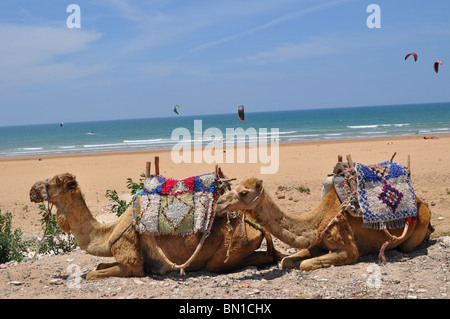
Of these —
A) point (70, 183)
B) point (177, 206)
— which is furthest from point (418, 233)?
point (70, 183)

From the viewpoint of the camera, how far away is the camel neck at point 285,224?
6591 mm

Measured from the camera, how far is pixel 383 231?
7082mm

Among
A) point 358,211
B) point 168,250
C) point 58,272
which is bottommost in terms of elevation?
point 58,272

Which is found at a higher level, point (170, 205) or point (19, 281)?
point (170, 205)

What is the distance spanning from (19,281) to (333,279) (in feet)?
15.1

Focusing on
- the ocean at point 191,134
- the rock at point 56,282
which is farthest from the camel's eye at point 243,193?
the ocean at point 191,134

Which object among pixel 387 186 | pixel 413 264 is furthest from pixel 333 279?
pixel 387 186

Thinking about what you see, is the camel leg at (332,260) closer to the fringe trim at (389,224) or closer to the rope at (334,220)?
the rope at (334,220)

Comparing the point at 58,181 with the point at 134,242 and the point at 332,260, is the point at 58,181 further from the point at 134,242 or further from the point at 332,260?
the point at 332,260

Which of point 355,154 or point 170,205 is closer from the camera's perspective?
point 170,205

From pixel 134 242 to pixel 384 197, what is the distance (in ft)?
12.4

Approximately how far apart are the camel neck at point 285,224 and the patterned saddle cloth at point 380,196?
0.70 metres

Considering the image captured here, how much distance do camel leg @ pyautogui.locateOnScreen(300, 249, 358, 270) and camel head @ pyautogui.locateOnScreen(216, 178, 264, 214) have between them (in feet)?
3.97

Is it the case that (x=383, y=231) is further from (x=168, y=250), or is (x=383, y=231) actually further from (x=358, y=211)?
(x=168, y=250)
